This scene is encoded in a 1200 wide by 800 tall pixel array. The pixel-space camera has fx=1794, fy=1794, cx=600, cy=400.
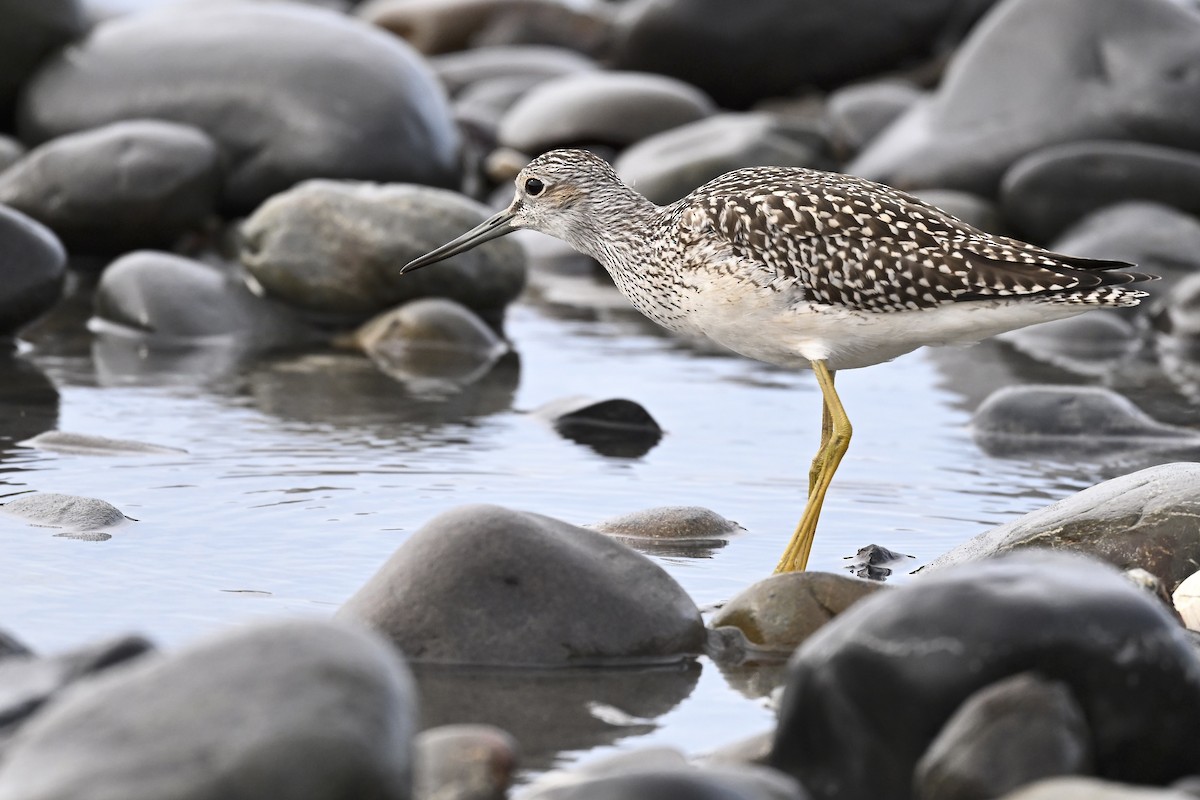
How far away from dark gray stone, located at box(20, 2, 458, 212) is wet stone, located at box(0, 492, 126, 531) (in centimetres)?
838

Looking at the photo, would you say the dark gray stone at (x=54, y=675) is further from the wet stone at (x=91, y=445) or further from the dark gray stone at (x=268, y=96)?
the dark gray stone at (x=268, y=96)

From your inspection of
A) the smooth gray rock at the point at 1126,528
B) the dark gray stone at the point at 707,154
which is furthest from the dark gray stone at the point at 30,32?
the smooth gray rock at the point at 1126,528

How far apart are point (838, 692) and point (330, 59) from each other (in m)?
12.6

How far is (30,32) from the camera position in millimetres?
16781

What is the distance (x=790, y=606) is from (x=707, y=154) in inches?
421

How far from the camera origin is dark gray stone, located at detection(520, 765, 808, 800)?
165 inches

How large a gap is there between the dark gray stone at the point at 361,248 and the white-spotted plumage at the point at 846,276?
4.92 m

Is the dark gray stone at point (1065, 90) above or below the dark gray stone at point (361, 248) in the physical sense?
above

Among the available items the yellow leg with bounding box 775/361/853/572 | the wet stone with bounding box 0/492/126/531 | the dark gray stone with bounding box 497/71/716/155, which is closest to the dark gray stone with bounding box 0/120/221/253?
the dark gray stone with bounding box 497/71/716/155

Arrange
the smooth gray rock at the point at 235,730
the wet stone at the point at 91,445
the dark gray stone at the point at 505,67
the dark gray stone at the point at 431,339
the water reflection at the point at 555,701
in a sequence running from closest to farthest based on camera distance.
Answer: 1. the smooth gray rock at the point at 235,730
2. the water reflection at the point at 555,701
3. the wet stone at the point at 91,445
4. the dark gray stone at the point at 431,339
5. the dark gray stone at the point at 505,67

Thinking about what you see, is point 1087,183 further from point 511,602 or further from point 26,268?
point 511,602

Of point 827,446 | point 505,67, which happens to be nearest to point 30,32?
point 505,67

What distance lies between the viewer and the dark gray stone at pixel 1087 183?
15328 millimetres

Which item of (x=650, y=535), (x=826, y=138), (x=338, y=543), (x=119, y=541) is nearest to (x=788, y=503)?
(x=650, y=535)
